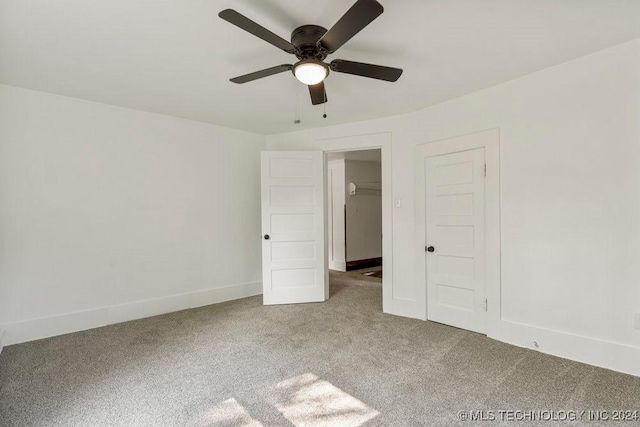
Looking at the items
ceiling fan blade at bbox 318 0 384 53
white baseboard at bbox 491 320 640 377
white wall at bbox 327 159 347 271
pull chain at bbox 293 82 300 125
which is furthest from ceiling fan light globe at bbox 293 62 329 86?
white wall at bbox 327 159 347 271

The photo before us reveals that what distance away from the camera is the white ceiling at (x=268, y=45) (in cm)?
185

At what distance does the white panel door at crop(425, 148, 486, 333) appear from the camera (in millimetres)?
3121

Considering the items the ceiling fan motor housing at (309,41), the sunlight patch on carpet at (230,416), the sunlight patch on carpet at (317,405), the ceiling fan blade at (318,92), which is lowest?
the sunlight patch on carpet at (317,405)

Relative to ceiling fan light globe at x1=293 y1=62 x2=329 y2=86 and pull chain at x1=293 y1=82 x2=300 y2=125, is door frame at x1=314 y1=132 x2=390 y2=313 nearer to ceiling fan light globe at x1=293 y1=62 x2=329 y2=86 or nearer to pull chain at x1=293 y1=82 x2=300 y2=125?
pull chain at x1=293 y1=82 x2=300 y2=125

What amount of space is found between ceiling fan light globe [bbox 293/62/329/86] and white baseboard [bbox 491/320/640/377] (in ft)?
8.96

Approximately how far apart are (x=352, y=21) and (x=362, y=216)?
563 centimetres

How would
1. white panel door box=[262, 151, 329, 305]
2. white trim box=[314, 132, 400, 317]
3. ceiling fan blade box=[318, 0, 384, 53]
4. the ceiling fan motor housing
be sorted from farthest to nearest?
white panel door box=[262, 151, 329, 305] → white trim box=[314, 132, 400, 317] → the ceiling fan motor housing → ceiling fan blade box=[318, 0, 384, 53]

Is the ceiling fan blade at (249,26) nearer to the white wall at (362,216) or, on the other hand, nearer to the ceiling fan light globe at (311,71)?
the ceiling fan light globe at (311,71)

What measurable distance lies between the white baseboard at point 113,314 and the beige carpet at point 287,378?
0.42 ft

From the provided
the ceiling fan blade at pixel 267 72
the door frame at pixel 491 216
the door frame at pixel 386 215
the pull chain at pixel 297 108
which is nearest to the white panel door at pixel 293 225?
the pull chain at pixel 297 108

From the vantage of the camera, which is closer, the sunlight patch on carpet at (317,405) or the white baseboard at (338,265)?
the sunlight patch on carpet at (317,405)

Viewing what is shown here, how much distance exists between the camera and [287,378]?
2.30 m

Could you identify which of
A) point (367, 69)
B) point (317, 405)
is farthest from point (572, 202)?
point (317, 405)

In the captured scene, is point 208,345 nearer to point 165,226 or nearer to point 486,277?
point 165,226
